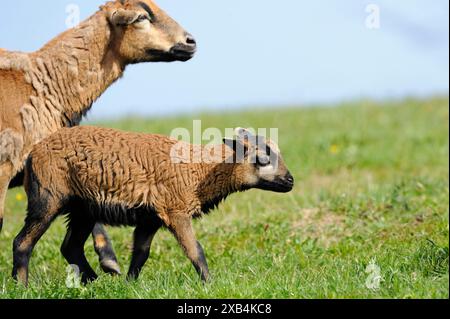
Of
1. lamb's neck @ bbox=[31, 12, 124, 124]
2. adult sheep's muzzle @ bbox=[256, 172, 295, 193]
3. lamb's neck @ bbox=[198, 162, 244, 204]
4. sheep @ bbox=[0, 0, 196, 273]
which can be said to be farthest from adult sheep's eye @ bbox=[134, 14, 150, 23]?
adult sheep's muzzle @ bbox=[256, 172, 295, 193]

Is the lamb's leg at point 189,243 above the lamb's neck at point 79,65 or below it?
below

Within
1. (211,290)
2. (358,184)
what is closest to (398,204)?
(358,184)

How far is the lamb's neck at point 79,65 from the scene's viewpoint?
27.6 ft

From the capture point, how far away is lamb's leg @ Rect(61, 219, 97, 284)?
26.8 ft

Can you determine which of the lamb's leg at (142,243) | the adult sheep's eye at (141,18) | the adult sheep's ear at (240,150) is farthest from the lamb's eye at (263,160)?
the adult sheep's eye at (141,18)

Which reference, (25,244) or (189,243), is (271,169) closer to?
(189,243)

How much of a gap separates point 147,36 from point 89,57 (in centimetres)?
52

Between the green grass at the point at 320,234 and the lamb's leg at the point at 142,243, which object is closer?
the green grass at the point at 320,234

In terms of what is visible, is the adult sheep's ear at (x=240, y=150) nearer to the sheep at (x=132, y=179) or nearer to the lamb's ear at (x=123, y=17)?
the sheep at (x=132, y=179)

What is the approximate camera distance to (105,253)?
876 centimetres

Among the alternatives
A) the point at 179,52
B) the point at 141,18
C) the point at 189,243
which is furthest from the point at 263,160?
the point at 141,18

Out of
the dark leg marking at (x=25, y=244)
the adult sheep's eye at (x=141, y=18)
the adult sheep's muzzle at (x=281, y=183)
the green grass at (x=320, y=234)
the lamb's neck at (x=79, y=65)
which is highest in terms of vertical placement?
the adult sheep's eye at (x=141, y=18)

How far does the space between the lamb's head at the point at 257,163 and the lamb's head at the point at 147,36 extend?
40.7 inches
